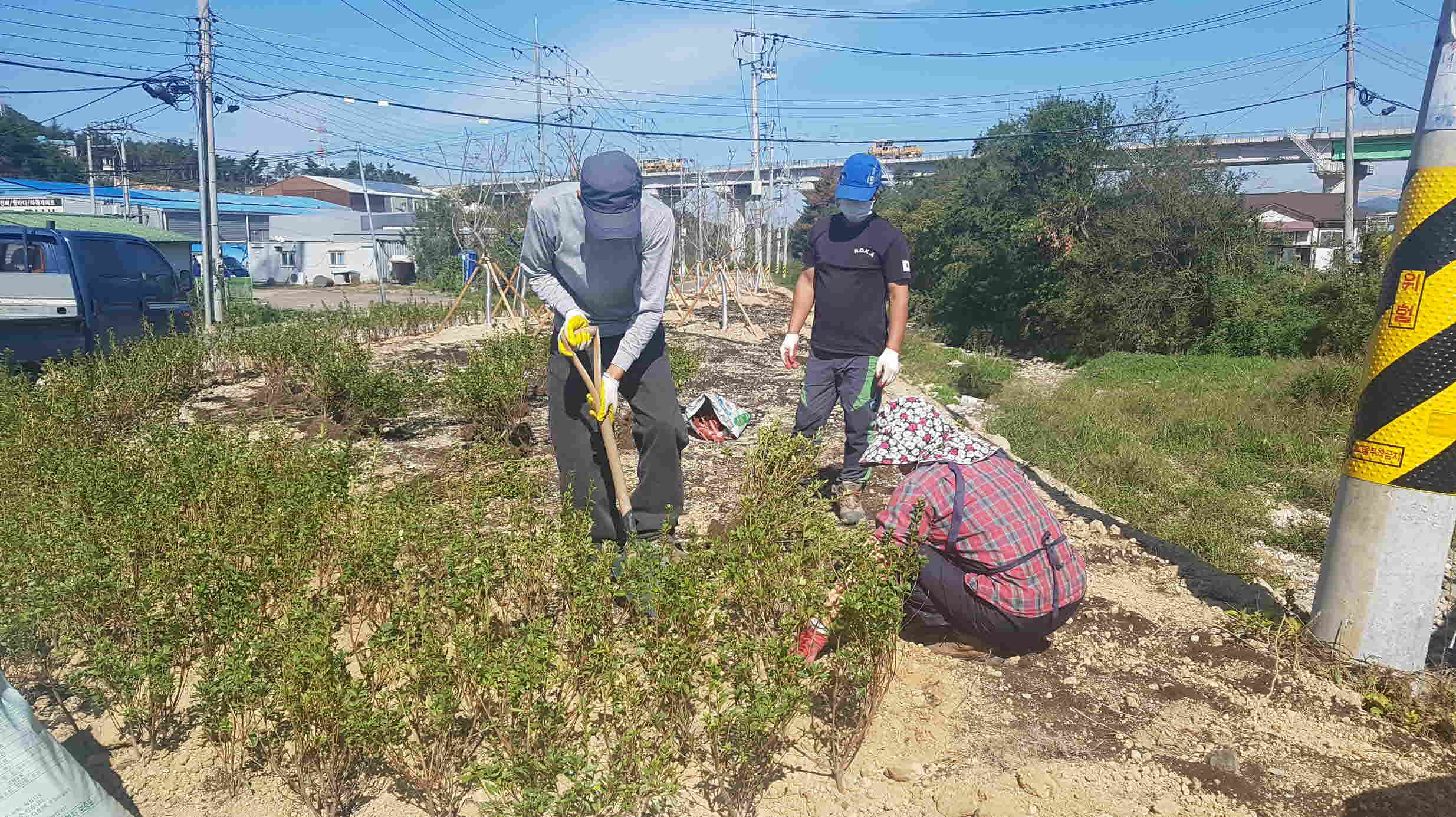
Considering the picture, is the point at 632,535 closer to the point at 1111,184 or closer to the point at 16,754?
the point at 16,754

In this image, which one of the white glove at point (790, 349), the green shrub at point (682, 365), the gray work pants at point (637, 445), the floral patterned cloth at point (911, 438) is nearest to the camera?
the gray work pants at point (637, 445)

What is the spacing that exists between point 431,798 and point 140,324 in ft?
27.3

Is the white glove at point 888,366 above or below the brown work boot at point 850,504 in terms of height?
above

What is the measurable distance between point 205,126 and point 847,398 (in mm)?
15703

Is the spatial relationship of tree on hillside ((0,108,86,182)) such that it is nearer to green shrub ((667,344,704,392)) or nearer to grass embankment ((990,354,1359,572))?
green shrub ((667,344,704,392))

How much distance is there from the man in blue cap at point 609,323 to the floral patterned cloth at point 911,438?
2075 millimetres

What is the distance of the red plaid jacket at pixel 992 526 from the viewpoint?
281 cm

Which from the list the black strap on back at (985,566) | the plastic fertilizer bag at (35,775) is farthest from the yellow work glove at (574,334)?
the plastic fertilizer bag at (35,775)

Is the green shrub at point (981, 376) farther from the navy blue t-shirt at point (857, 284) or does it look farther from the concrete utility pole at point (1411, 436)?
the concrete utility pole at point (1411, 436)

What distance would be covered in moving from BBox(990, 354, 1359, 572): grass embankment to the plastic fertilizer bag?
15.1ft

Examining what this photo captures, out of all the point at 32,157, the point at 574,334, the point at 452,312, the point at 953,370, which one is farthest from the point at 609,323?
the point at 32,157

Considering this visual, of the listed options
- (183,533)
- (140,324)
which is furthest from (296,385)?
(183,533)

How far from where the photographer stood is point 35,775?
1836mm

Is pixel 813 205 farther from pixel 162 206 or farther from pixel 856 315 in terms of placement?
pixel 856 315
